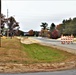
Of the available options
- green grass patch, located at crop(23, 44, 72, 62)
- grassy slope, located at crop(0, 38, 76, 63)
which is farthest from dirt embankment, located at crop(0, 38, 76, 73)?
green grass patch, located at crop(23, 44, 72, 62)

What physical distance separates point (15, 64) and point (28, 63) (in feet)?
2.85

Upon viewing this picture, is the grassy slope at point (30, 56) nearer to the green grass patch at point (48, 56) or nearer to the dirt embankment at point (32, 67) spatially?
the green grass patch at point (48, 56)

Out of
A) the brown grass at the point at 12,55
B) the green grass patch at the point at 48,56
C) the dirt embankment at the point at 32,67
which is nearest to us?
the dirt embankment at the point at 32,67

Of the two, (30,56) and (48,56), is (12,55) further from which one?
(48,56)

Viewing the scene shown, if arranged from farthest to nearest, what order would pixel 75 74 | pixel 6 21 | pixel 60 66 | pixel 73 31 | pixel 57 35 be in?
pixel 57 35 → pixel 73 31 → pixel 6 21 → pixel 60 66 → pixel 75 74

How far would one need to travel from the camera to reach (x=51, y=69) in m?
13.6

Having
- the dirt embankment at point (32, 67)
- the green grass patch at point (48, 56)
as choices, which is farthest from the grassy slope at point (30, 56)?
the dirt embankment at point (32, 67)

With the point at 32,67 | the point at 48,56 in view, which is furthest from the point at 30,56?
the point at 32,67

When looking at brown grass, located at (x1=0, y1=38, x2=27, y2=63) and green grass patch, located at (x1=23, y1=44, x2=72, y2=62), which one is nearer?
brown grass, located at (x1=0, y1=38, x2=27, y2=63)

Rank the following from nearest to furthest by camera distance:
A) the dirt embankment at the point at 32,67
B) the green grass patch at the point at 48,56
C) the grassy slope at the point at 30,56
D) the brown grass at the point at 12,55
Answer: the dirt embankment at the point at 32,67, the brown grass at the point at 12,55, the grassy slope at the point at 30,56, the green grass patch at the point at 48,56

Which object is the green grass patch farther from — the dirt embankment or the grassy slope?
the dirt embankment

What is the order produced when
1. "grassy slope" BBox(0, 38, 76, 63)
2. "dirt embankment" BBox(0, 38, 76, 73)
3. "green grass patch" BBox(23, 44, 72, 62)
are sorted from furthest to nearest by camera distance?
"green grass patch" BBox(23, 44, 72, 62), "grassy slope" BBox(0, 38, 76, 63), "dirt embankment" BBox(0, 38, 76, 73)

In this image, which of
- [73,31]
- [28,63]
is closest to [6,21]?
[73,31]

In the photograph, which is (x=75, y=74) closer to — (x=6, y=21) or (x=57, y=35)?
(x=6, y=21)
